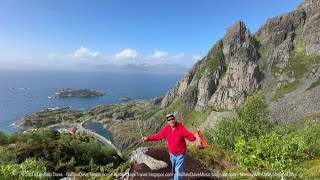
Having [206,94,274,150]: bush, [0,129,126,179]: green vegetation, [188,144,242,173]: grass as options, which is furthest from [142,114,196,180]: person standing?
[206,94,274,150]: bush

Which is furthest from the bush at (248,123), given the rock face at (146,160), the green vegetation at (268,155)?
the rock face at (146,160)

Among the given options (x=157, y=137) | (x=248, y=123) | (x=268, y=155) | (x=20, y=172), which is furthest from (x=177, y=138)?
(x=248, y=123)

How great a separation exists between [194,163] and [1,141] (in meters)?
119

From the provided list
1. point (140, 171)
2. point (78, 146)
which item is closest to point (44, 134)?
point (78, 146)

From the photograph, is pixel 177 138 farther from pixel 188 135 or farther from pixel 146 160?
pixel 146 160

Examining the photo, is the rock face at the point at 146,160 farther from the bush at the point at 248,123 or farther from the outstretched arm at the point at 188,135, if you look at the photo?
the bush at the point at 248,123

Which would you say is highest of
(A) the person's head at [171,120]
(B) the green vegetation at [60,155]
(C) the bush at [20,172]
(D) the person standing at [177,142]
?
(A) the person's head at [171,120]

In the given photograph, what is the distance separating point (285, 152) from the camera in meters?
18.0

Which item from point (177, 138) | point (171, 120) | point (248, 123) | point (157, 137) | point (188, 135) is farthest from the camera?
point (248, 123)

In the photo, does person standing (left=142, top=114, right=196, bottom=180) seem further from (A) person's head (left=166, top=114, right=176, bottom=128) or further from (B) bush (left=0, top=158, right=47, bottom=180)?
(B) bush (left=0, top=158, right=47, bottom=180)

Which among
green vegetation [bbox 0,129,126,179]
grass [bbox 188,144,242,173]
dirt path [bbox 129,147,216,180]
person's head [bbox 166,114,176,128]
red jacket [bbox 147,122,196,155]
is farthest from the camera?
green vegetation [bbox 0,129,126,179]

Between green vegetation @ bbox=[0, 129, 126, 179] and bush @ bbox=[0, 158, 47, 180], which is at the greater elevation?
bush @ bbox=[0, 158, 47, 180]

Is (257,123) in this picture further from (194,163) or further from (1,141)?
(1,141)

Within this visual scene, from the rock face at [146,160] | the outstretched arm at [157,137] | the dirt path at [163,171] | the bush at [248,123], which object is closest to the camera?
the outstretched arm at [157,137]
